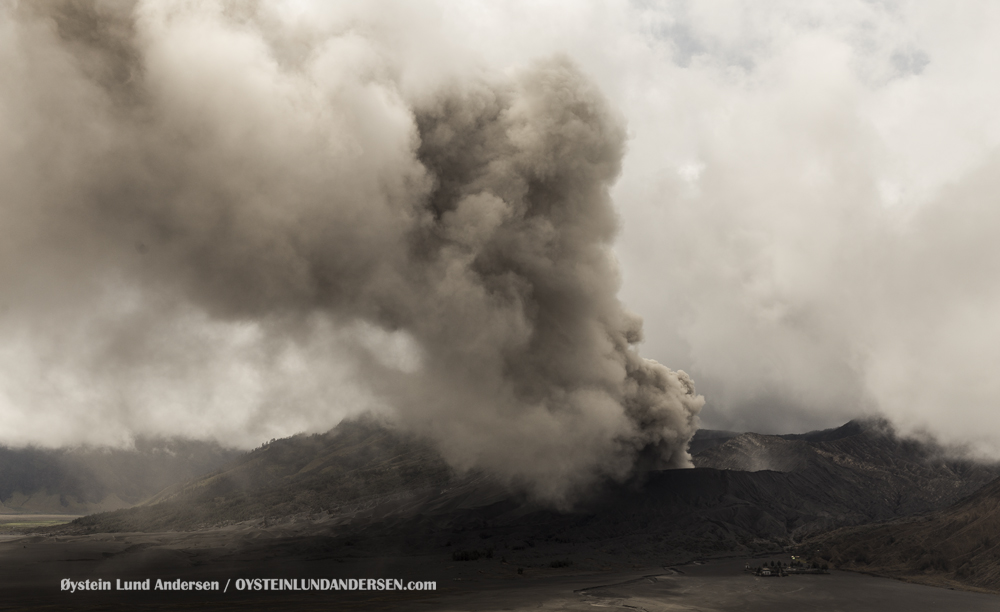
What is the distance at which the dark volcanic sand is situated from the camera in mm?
53062

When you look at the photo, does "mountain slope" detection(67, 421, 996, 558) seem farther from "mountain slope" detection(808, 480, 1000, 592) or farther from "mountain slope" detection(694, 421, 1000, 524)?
"mountain slope" detection(808, 480, 1000, 592)

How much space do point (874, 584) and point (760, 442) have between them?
11757 centimetres

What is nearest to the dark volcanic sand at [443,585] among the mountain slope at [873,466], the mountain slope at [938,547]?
the mountain slope at [938,547]

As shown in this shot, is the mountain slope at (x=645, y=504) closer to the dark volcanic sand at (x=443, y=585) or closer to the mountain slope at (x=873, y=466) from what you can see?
the mountain slope at (x=873, y=466)

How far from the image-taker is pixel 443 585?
62.7 m

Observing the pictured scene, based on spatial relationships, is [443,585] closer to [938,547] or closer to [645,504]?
[645,504]

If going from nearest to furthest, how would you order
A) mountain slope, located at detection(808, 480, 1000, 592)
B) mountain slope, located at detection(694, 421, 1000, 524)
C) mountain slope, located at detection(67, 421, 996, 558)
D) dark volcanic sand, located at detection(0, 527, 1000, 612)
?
dark volcanic sand, located at detection(0, 527, 1000, 612) → mountain slope, located at detection(808, 480, 1000, 592) → mountain slope, located at detection(67, 421, 996, 558) → mountain slope, located at detection(694, 421, 1000, 524)

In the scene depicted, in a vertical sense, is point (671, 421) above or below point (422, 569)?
above

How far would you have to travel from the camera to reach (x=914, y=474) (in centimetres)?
16362

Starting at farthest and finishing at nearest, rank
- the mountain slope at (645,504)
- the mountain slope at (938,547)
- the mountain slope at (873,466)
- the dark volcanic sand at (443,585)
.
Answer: the mountain slope at (873,466)
the mountain slope at (645,504)
the mountain slope at (938,547)
the dark volcanic sand at (443,585)

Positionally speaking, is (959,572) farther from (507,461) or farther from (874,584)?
(507,461)

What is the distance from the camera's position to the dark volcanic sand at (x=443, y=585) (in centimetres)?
5306

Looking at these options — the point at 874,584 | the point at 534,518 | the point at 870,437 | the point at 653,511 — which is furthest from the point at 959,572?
the point at 870,437

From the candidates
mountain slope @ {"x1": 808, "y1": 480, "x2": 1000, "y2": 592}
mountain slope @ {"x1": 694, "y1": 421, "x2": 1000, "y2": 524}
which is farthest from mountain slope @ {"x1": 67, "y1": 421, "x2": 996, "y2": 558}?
mountain slope @ {"x1": 808, "y1": 480, "x2": 1000, "y2": 592}
